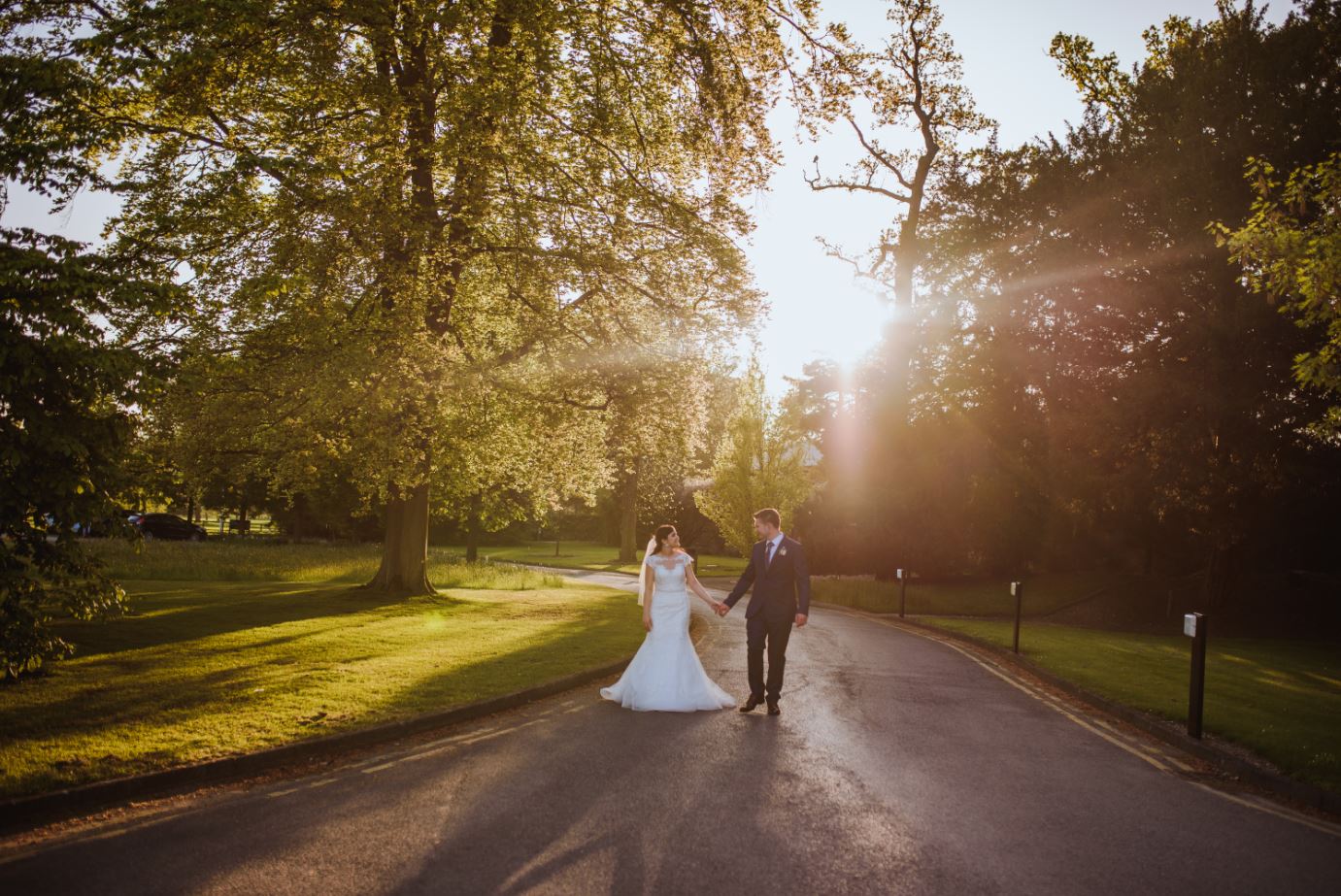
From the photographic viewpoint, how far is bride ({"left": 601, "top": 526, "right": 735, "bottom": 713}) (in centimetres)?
939

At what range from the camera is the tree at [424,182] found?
45.2 feet

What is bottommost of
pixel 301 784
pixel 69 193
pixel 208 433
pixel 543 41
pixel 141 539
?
pixel 301 784

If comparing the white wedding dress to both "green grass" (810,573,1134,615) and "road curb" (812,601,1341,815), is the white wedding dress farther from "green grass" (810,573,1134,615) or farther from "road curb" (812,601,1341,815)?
"green grass" (810,573,1134,615)

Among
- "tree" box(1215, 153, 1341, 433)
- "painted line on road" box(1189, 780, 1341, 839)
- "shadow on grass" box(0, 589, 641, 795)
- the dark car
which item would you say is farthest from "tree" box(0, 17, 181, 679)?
the dark car

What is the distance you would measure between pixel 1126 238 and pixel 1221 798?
986 inches

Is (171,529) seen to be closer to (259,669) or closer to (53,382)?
(259,669)

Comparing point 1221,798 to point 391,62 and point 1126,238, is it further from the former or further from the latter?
point 1126,238

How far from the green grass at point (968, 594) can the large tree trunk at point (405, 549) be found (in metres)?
14.2

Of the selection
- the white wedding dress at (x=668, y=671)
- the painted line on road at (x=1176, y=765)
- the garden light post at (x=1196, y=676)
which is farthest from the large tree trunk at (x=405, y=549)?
the garden light post at (x=1196, y=676)

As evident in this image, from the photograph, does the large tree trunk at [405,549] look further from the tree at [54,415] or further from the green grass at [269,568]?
the tree at [54,415]

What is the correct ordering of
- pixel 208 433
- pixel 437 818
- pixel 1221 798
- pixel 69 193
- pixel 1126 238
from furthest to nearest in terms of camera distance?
pixel 1126 238 → pixel 208 433 → pixel 69 193 → pixel 1221 798 → pixel 437 818

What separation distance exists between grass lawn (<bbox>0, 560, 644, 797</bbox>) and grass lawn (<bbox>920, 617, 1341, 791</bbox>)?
23.8 feet

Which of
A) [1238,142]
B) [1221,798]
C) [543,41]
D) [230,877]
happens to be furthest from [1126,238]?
[230,877]

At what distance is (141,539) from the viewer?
32.3ft
